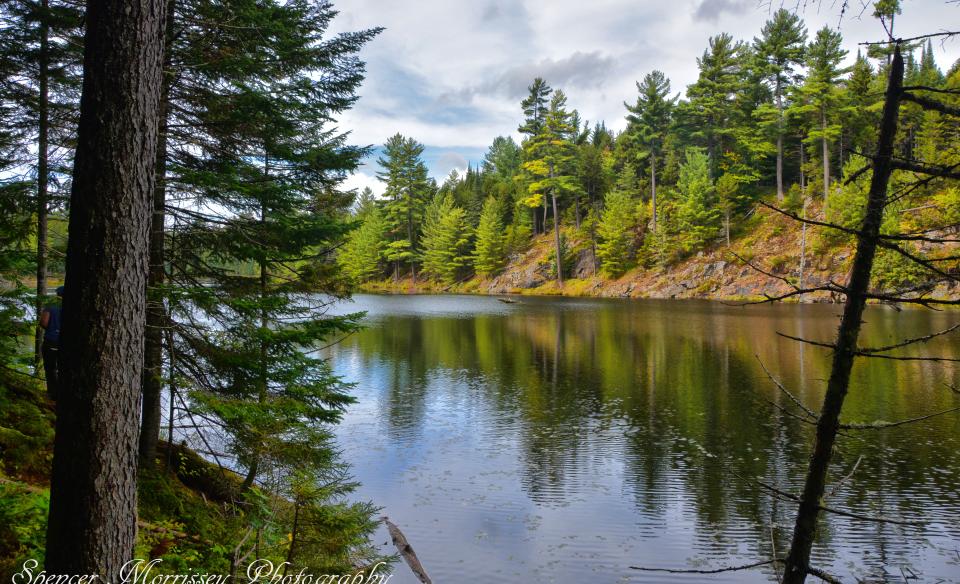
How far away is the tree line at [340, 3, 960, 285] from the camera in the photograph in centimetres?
4506

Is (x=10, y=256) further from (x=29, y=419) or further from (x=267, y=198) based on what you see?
(x=267, y=198)

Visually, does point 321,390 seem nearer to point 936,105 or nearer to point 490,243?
point 936,105

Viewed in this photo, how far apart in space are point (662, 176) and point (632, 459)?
50.8m

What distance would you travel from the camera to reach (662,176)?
2237 inches

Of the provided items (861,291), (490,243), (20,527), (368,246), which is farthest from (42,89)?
(368,246)

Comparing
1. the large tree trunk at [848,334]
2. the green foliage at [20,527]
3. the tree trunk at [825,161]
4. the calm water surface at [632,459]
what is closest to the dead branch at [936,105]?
the large tree trunk at [848,334]

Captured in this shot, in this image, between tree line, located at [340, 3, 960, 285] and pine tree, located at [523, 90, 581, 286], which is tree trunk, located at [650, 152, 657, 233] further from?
pine tree, located at [523, 90, 581, 286]

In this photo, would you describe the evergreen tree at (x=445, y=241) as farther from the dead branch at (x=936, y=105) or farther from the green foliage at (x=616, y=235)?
the dead branch at (x=936, y=105)

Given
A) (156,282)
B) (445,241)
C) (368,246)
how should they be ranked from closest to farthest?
1. (156,282)
2. (445,241)
3. (368,246)

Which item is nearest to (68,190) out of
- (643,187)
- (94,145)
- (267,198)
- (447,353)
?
(267,198)

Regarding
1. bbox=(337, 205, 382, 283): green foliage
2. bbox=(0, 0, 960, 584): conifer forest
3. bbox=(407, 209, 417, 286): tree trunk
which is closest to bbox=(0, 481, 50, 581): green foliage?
bbox=(0, 0, 960, 584): conifer forest

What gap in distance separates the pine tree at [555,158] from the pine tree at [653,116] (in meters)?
7.27

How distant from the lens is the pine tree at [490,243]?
63781 millimetres

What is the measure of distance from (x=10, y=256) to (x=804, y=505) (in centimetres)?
817
